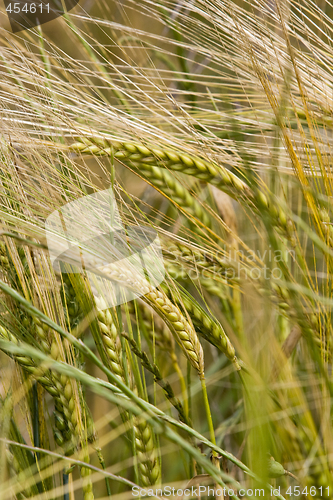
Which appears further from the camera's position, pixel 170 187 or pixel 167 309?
pixel 170 187

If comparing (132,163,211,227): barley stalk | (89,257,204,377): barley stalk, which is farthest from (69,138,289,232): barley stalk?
(89,257,204,377): barley stalk

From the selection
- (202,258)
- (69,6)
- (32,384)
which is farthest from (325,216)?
(69,6)

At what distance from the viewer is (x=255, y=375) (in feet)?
0.53

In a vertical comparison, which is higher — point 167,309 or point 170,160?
point 170,160

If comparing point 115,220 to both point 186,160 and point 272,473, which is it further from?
point 272,473

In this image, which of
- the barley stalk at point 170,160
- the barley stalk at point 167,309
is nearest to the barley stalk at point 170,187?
the barley stalk at point 170,160

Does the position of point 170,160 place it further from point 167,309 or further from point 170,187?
point 167,309

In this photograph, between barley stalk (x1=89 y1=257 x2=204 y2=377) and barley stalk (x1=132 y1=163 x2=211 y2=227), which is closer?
barley stalk (x1=89 y1=257 x2=204 y2=377)

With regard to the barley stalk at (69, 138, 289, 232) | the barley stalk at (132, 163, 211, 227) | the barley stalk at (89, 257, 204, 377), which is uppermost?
the barley stalk at (69, 138, 289, 232)

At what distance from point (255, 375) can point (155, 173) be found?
33 cm

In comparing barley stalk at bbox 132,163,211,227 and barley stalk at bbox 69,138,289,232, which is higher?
barley stalk at bbox 69,138,289,232

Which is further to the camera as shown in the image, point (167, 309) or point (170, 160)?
point (170, 160)

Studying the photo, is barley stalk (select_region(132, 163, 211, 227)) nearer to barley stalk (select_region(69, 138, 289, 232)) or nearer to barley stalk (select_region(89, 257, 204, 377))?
barley stalk (select_region(69, 138, 289, 232))

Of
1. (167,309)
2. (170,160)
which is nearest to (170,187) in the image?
(170,160)
